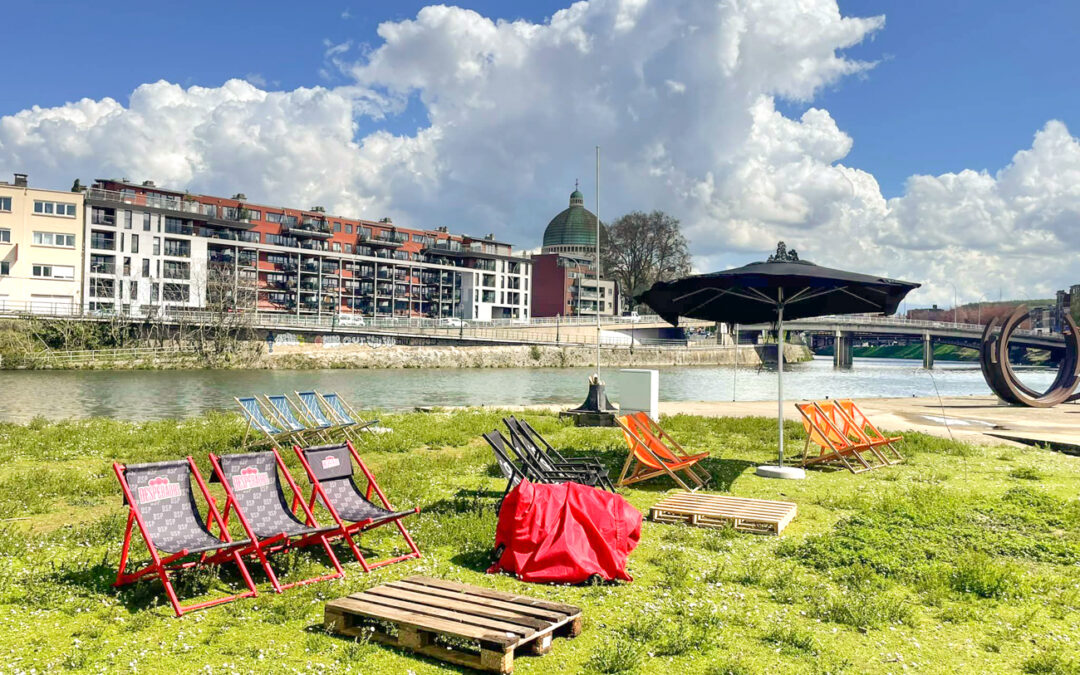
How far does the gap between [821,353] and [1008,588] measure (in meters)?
198

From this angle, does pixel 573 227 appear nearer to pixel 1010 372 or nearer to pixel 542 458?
pixel 1010 372

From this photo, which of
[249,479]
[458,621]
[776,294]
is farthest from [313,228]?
[458,621]

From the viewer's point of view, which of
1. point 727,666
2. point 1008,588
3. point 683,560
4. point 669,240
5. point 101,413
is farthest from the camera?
point 669,240

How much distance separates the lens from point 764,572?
6234 mm

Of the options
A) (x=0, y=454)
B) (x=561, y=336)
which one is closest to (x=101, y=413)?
(x=0, y=454)

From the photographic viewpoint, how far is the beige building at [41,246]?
62.0m

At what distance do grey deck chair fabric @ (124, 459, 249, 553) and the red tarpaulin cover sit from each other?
205 cm

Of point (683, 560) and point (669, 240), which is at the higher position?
point (669, 240)

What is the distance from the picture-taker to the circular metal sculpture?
23875mm

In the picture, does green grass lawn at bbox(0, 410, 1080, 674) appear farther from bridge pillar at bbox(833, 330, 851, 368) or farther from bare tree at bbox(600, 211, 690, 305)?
bridge pillar at bbox(833, 330, 851, 368)

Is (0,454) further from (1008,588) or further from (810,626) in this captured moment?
(1008,588)

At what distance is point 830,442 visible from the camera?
1156cm

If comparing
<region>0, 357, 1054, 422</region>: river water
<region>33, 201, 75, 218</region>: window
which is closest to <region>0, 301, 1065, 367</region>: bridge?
<region>0, 357, 1054, 422</region>: river water

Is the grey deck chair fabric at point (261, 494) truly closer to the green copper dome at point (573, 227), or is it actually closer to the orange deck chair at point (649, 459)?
the orange deck chair at point (649, 459)
